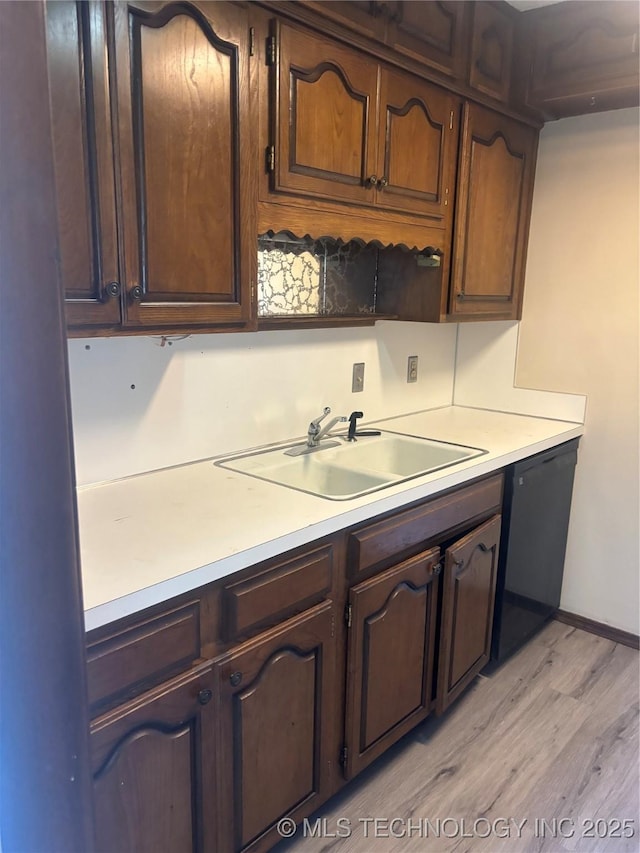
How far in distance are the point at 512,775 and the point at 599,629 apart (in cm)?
101

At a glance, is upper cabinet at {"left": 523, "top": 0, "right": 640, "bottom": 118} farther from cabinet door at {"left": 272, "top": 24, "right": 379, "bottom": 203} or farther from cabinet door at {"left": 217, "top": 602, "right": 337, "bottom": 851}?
cabinet door at {"left": 217, "top": 602, "right": 337, "bottom": 851}

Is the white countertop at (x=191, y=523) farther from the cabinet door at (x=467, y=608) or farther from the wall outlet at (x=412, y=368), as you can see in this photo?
the wall outlet at (x=412, y=368)

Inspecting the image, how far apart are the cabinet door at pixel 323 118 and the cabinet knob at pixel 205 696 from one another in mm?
1180

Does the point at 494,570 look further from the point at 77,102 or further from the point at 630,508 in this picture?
the point at 77,102

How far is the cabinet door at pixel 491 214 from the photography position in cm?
220

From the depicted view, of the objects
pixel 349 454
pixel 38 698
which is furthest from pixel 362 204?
A: pixel 38 698

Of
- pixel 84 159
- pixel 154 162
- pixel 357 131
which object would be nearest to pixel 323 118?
pixel 357 131

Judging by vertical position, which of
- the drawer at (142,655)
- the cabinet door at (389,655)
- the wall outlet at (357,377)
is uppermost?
the wall outlet at (357,377)

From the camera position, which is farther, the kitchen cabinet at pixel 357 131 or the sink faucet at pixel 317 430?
the sink faucet at pixel 317 430

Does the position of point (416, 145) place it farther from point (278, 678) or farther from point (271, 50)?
point (278, 678)

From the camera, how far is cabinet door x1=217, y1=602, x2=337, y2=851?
1348 millimetres

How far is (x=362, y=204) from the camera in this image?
1809 mm

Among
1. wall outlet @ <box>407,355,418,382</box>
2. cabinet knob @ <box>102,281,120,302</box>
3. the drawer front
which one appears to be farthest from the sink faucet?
cabinet knob @ <box>102,281,120,302</box>

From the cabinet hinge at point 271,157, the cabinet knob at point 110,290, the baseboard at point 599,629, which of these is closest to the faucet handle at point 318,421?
the cabinet hinge at point 271,157
